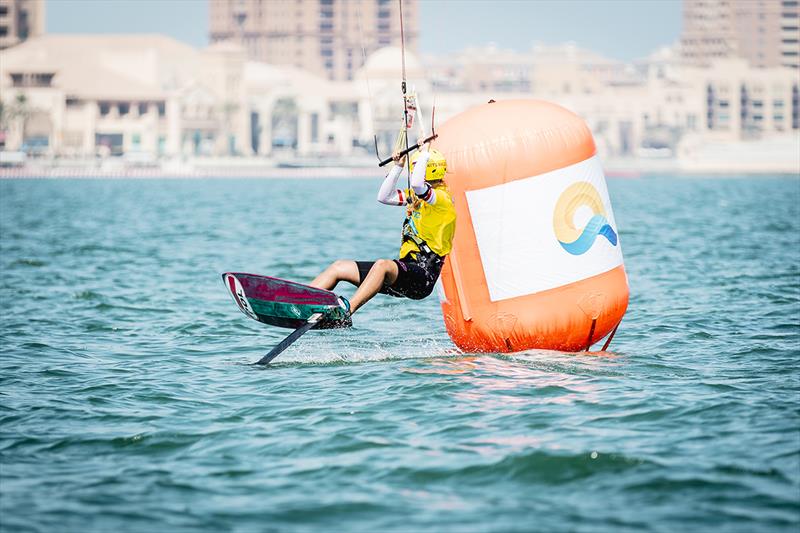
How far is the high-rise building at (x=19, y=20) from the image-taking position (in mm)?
187625

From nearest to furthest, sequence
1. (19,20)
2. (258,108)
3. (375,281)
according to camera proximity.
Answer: (375,281)
(258,108)
(19,20)

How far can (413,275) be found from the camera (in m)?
12.1

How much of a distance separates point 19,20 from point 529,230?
195 meters

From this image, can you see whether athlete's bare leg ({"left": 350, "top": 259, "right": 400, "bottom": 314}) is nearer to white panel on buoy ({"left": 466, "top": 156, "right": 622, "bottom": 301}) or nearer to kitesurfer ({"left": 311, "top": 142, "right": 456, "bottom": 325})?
kitesurfer ({"left": 311, "top": 142, "right": 456, "bottom": 325})

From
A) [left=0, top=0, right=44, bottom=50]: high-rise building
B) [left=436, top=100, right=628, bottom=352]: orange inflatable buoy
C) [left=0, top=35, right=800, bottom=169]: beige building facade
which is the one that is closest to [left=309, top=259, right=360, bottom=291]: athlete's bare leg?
[left=436, top=100, right=628, bottom=352]: orange inflatable buoy

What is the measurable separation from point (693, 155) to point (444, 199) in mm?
162807

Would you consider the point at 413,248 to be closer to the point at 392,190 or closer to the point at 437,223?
the point at 437,223

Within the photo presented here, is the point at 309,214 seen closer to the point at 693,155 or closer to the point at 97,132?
the point at 97,132

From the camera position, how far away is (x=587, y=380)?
1107cm

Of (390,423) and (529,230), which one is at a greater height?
(529,230)

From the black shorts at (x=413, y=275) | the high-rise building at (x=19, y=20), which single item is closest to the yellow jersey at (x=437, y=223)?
the black shorts at (x=413, y=275)

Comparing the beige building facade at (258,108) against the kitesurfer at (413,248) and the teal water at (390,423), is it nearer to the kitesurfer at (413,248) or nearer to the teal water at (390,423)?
the teal water at (390,423)

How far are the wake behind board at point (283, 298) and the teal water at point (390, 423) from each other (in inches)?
23.6

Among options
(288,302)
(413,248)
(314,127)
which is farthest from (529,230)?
(314,127)
